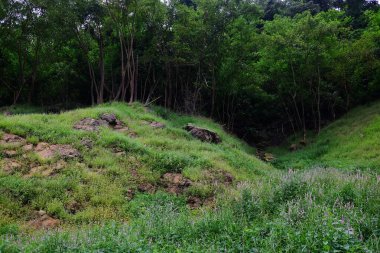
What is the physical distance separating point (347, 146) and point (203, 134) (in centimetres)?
789

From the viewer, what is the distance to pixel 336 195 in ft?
20.1

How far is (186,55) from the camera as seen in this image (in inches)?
901

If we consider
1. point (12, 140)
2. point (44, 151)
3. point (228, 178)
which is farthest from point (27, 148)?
point (228, 178)

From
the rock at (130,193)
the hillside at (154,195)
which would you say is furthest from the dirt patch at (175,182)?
the rock at (130,193)

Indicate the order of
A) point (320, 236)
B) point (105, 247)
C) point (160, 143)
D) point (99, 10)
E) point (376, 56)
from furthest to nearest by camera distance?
1. point (376, 56)
2. point (99, 10)
3. point (160, 143)
4. point (105, 247)
5. point (320, 236)

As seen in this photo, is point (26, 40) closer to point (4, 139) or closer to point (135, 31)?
point (135, 31)

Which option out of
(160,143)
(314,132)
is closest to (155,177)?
(160,143)

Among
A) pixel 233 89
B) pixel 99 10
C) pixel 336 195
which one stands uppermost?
pixel 99 10

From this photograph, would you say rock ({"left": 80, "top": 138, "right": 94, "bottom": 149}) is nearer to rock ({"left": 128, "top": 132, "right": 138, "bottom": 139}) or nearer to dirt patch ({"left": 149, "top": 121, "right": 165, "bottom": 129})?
rock ({"left": 128, "top": 132, "right": 138, "bottom": 139})

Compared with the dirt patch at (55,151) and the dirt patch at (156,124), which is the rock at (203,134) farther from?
A: the dirt patch at (55,151)

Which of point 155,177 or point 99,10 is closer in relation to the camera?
point 155,177

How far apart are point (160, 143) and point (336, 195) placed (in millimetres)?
8406

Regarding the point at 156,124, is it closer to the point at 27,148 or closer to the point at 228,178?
the point at 228,178

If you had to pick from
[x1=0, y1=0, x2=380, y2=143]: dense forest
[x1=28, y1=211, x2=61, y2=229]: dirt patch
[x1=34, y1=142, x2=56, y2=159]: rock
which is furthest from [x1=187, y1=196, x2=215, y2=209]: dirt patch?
[x1=0, y1=0, x2=380, y2=143]: dense forest
